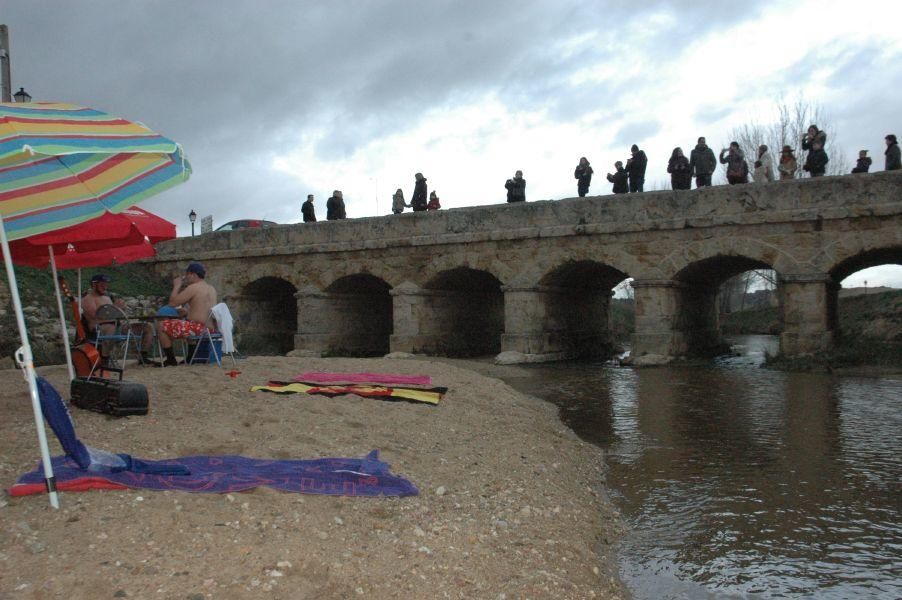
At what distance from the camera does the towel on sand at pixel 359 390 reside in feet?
24.2

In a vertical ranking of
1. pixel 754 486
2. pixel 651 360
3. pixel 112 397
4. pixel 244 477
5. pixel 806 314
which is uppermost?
pixel 806 314

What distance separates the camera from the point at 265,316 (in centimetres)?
2125

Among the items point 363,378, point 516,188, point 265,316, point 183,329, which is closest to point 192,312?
point 183,329

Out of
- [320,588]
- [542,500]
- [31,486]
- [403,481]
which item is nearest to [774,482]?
[542,500]

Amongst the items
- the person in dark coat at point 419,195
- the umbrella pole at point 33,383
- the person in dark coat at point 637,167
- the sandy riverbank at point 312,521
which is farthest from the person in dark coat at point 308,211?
the umbrella pole at point 33,383

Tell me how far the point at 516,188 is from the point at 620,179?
2586 mm

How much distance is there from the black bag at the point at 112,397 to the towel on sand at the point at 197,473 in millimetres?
1173

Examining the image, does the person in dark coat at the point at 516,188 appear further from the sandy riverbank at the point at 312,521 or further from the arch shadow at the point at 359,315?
the sandy riverbank at the point at 312,521

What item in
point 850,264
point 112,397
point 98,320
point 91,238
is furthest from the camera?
point 850,264

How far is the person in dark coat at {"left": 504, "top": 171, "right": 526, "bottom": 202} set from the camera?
1811 centimetres

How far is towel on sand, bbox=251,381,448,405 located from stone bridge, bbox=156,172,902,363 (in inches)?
331

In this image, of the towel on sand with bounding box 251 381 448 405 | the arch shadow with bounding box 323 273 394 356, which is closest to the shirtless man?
the towel on sand with bounding box 251 381 448 405

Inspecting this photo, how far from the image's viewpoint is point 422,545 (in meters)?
3.63

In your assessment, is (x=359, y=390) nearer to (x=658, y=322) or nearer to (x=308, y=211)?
(x=658, y=322)
